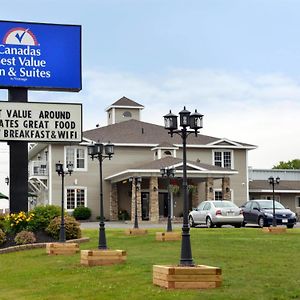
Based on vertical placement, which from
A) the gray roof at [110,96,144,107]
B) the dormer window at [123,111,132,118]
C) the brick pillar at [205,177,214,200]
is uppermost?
the gray roof at [110,96,144,107]

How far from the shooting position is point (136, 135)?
189ft

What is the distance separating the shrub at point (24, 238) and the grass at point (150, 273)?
256 cm

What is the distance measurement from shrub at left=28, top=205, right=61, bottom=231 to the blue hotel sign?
4689mm

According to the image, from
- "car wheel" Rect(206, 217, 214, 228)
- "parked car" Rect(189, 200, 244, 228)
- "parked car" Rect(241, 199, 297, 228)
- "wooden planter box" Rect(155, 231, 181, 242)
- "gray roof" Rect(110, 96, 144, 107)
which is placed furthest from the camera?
"gray roof" Rect(110, 96, 144, 107)

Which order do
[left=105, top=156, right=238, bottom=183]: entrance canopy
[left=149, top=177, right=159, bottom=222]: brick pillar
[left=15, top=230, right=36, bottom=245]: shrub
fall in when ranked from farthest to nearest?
[left=149, top=177, right=159, bottom=222]: brick pillar
[left=105, top=156, right=238, bottom=183]: entrance canopy
[left=15, top=230, right=36, bottom=245]: shrub

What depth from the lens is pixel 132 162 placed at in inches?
2216

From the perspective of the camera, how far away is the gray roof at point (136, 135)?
2216 inches

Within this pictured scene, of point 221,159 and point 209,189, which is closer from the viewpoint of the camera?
point 209,189

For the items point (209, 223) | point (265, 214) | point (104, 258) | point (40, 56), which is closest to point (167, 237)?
point (104, 258)

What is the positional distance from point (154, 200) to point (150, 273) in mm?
36512

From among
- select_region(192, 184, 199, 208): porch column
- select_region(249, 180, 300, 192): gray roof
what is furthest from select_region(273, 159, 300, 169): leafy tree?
select_region(192, 184, 199, 208): porch column

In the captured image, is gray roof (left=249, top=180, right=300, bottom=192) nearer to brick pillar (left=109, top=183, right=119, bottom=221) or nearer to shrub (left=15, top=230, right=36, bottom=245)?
brick pillar (left=109, top=183, right=119, bottom=221)

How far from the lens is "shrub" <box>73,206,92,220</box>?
52.5 meters

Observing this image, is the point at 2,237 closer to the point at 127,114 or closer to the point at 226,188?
the point at 226,188
